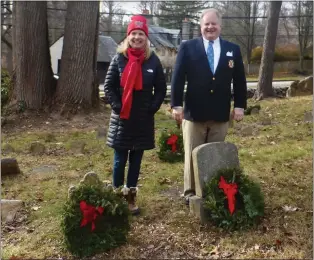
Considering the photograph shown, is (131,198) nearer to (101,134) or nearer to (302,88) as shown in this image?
(101,134)

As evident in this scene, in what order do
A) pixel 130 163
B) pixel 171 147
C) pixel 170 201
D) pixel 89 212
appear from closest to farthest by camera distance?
pixel 89 212
pixel 130 163
pixel 170 201
pixel 171 147

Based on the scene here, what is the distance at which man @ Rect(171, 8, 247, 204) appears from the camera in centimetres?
422

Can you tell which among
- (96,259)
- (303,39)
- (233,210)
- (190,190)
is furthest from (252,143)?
(303,39)

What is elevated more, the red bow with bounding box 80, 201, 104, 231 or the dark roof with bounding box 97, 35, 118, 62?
the dark roof with bounding box 97, 35, 118, 62

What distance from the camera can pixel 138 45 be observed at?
13.8ft

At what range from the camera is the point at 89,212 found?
142 inches

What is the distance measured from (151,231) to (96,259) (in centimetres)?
70

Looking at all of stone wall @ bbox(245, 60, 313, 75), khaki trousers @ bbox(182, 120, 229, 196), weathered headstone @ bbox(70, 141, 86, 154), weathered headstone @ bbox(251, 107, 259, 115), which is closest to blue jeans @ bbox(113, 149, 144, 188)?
khaki trousers @ bbox(182, 120, 229, 196)

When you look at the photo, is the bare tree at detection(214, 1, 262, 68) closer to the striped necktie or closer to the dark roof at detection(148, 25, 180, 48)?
the dark roof at detection(148, 25, 180, 48)

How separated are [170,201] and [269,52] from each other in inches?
511

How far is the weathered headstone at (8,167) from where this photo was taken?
239 inches

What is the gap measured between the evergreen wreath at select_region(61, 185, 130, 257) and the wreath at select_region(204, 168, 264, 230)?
2.92 ft

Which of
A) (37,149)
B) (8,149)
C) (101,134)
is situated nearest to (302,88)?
(101,134)

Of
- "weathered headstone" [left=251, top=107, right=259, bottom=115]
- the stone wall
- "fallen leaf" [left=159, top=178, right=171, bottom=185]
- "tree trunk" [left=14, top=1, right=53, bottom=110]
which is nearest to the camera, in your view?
"fallen leaf" [left=159, top=178, right=171, bottom=185]
